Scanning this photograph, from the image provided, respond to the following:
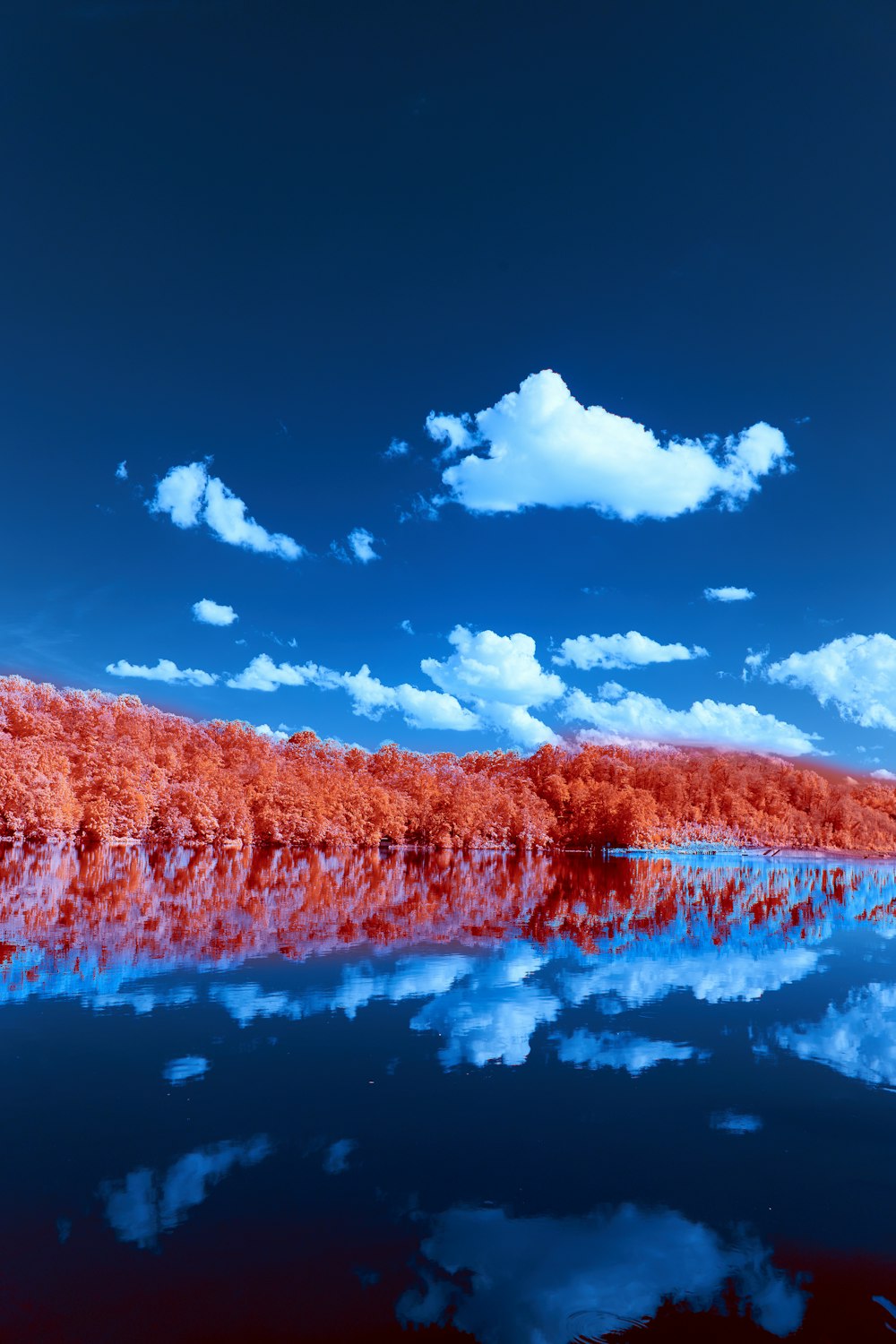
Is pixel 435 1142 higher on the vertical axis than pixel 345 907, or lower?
higher

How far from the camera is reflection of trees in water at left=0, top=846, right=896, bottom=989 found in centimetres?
2098

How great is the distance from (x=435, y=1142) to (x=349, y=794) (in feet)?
209

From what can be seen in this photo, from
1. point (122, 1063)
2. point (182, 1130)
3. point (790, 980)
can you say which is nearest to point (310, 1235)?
point (182, 1130)

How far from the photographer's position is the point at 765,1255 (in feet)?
25.1

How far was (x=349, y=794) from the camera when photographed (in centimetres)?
7244

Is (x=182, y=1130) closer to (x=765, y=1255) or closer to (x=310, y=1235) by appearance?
(x=310, y=1235)

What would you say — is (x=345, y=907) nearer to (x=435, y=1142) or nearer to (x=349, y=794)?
(x=435, y=1142)

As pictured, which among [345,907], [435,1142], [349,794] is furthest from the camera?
[349,794]

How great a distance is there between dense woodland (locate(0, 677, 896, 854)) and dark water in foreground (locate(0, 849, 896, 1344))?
33.8 metres

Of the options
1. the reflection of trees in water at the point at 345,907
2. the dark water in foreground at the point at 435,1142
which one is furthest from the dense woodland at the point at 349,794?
the dark water in foreground at the point at 435,1142

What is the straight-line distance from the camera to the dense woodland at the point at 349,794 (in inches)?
2136

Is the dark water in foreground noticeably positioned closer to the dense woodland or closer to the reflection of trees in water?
the reflection of trees in water

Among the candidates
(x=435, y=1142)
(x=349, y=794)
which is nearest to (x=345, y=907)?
(x=435, y=1142)

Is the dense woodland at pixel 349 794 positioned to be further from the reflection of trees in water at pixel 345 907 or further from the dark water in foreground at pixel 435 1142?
the dark water in foreground at pixel 435 1142
